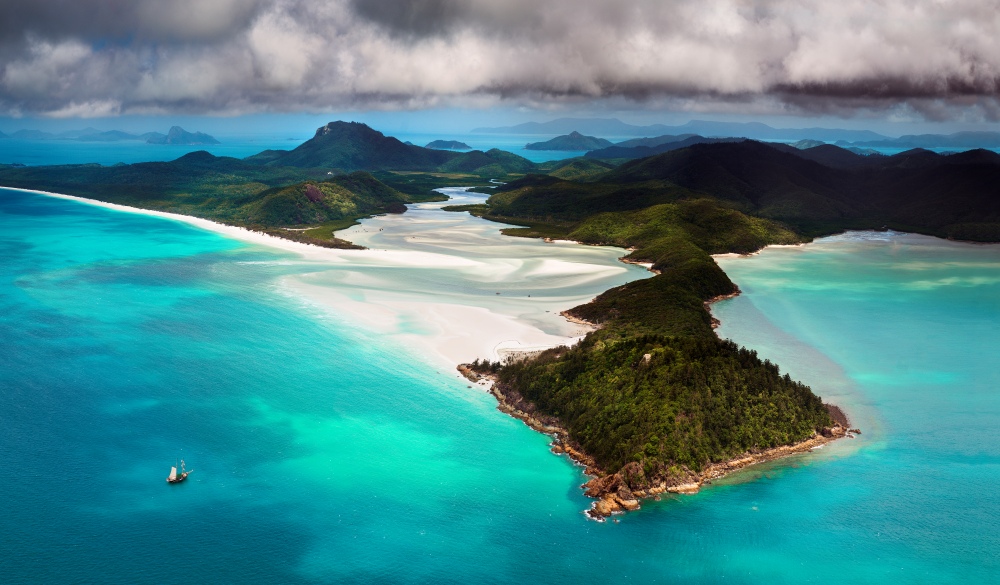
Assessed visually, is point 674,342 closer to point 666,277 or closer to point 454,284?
point 666,277

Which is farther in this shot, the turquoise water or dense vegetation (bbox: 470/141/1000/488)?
dense vegetation (bbox: 470/141/1000/488)

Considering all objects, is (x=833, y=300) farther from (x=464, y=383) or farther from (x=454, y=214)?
(x=454, y=214)

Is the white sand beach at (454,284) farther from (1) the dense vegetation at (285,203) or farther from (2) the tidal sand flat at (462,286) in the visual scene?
(1) the dense vegetation at (285,203)

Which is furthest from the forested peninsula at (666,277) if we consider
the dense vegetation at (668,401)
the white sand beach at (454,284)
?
the white sand beach at (454,284)

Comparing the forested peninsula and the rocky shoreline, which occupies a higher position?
the forested peninsula

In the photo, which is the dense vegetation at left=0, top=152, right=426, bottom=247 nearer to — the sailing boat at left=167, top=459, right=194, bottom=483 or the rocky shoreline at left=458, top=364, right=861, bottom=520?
the rocky shoreline at left=458, top=364, right=861, bottom=520

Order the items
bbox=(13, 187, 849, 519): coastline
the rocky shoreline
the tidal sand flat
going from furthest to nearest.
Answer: the tidal sand flat < bbox=(13, 187, 849, 519): coastline < the rocky shoreline

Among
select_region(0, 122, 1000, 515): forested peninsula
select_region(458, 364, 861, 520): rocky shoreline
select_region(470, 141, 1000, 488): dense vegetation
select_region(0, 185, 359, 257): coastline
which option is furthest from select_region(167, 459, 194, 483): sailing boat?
select_region(0, 185, 359, 257): coastline
